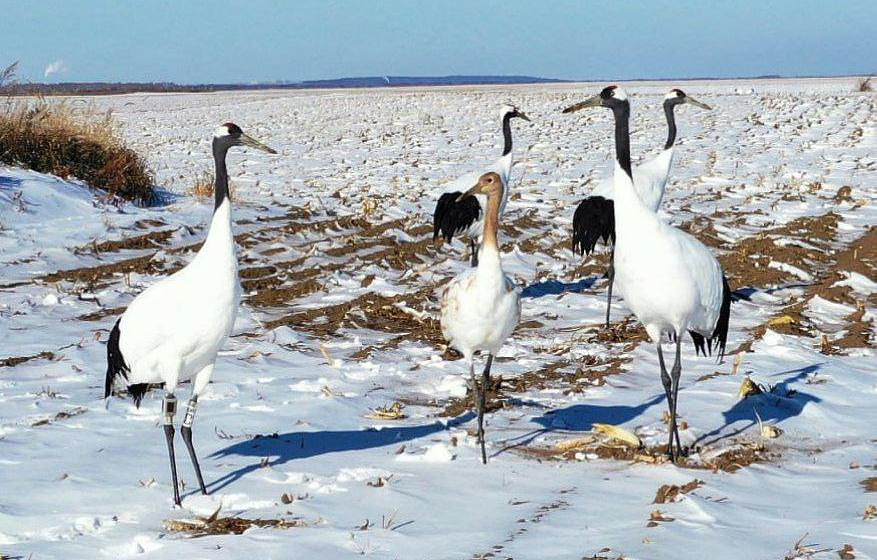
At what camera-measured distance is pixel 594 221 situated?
11.7 meters

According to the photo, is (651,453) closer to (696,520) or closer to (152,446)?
(696,520)

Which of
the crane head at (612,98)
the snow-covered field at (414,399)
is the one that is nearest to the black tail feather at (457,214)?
the snow-covered field at (414,399)

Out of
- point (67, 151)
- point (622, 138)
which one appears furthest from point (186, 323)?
point (67, 151)

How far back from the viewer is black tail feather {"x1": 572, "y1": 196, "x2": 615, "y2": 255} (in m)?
11.6

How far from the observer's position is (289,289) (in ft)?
40.1

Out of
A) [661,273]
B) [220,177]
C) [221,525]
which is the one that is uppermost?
[220,177]

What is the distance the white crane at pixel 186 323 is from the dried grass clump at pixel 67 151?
36.2ft

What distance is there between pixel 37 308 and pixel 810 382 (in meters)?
7.18

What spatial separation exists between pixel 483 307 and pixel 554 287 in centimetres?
597

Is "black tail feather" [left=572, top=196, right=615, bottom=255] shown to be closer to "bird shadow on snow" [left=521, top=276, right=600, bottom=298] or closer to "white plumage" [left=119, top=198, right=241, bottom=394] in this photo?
"bird shadow on snow" [left=521, top=276, right=600, bottom=298]

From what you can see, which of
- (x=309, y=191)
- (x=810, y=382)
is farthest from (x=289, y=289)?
(x=309, y=191)

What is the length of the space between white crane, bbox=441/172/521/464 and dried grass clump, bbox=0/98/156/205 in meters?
10.8

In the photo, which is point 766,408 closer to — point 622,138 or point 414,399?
point 622,138

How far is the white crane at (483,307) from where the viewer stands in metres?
6.91
